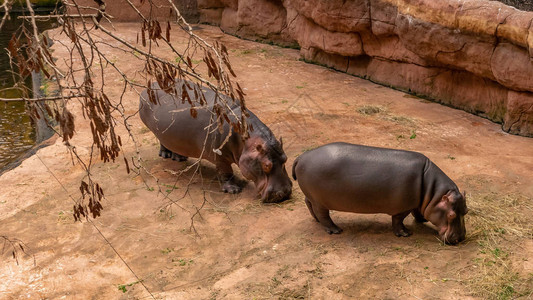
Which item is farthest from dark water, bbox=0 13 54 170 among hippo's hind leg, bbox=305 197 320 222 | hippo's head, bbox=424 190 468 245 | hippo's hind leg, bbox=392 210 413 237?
hippo's head, bbox=424 190 468 245

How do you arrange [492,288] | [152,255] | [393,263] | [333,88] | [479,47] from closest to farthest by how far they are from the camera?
[492,288] < [393,263] < [152,255] < [479,47] < [333,88]

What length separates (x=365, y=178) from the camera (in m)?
4.90

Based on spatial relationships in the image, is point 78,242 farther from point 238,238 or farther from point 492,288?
point 492,288

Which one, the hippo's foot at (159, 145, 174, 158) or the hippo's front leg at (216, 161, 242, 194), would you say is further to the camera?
the hippo's foot at (159, 145, 174, 158)

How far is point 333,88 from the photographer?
973 centimetres

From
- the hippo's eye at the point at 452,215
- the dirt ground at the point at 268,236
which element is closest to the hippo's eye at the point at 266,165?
the dirt ground at the point at 268,236

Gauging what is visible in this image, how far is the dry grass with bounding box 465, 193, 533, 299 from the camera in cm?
425

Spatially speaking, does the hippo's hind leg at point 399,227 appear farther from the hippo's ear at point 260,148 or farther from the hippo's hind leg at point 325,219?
the hippo's ear at point 260,148

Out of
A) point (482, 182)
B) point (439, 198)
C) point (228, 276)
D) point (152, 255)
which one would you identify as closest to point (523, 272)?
point (439, 198)

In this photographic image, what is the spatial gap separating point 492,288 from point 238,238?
2207mm

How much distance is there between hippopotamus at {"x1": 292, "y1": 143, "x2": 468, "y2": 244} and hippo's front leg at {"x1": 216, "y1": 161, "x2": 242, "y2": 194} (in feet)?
4.65

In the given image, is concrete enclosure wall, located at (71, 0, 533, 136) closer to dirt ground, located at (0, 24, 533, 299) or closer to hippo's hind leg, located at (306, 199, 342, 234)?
dirt ground, located at (0, 24, 533, 299)

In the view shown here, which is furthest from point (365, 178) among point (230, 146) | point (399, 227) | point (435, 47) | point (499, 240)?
point (435, 47)

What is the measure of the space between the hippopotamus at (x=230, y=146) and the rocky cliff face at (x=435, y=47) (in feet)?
10.8
